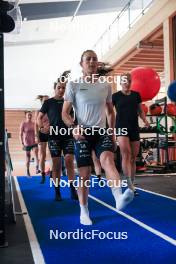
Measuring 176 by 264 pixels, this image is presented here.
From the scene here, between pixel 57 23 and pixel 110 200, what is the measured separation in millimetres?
11313

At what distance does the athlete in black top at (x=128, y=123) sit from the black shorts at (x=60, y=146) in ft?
1.87

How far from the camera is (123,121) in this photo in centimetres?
412

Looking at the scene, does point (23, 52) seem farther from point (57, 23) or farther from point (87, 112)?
point (87, 112)

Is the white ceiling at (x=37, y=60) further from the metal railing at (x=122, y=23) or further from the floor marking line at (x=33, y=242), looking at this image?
the floor marking line at (x=33, y=242)

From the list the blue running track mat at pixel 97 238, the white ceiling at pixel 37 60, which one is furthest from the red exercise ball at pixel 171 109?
the white ceiling at pixel 37 60

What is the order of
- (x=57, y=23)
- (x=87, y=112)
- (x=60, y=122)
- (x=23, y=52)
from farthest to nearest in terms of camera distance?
(x=23, y=52)
(x=57, y=23)
(x=60, y=122)
(x=87, y=112)

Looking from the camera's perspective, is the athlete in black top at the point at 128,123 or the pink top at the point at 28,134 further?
the pink top at the point at 28,134

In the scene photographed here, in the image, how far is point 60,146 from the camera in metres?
3.92

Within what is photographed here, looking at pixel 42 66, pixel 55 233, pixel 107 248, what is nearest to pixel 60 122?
pixel 55 233

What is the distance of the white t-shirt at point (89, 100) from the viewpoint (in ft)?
9.21

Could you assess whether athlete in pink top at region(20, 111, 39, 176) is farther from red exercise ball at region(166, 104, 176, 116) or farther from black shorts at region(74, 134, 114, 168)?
black shorts at region(74, 134, 114, 168)

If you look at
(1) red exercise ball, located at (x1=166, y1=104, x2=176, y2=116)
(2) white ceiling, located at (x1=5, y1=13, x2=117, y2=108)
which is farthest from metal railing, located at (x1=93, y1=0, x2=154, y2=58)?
(1) red exercise ball, located at (x1=166, y1=104, x2=176, y2=116)

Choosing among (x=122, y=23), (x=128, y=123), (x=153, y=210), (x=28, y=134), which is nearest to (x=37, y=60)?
(x=122, y=23)

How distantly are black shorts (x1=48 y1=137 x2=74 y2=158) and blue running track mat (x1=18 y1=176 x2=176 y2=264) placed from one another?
548 millimetres
